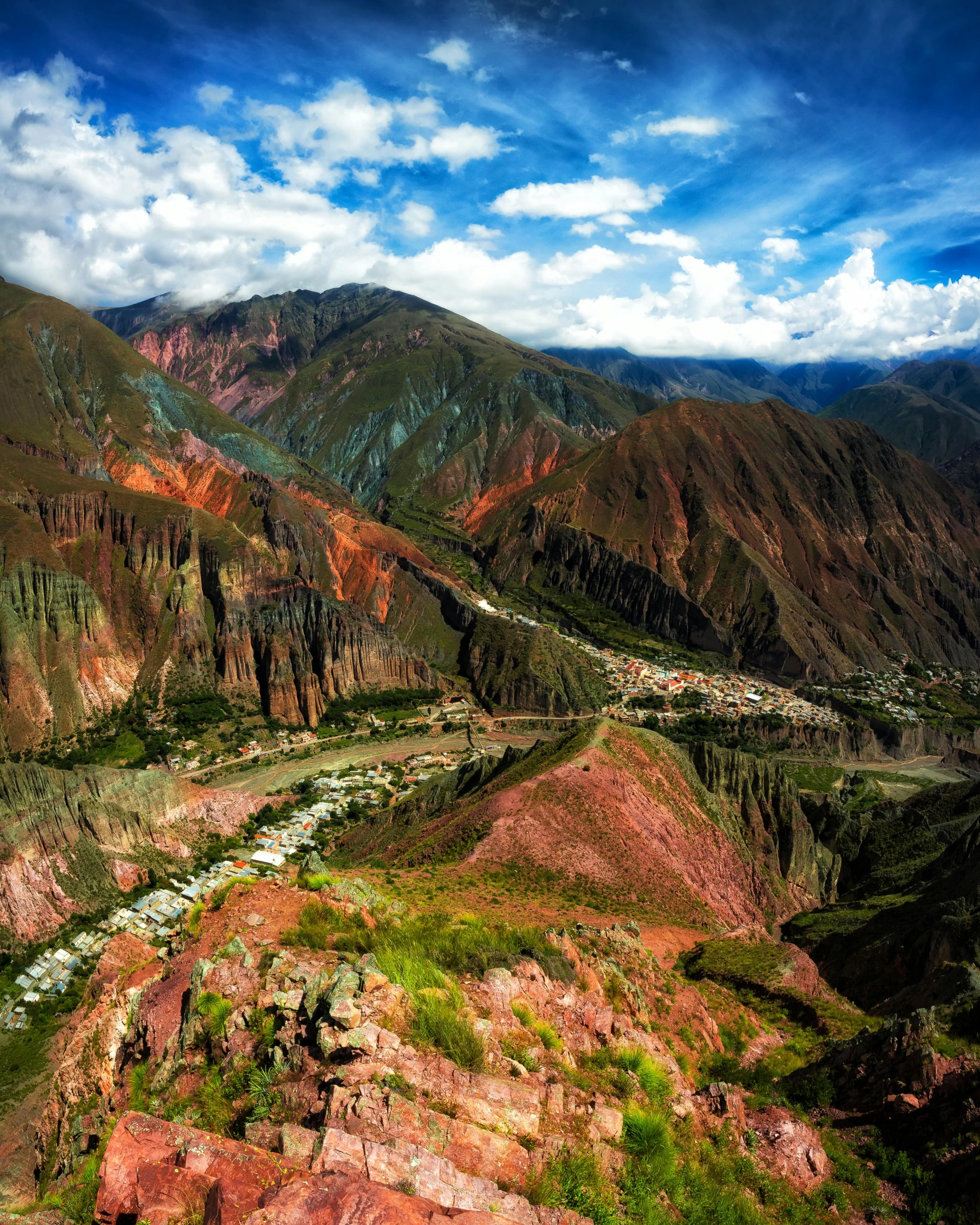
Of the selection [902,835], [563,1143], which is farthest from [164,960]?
[902,835]

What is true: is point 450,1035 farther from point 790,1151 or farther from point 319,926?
point 790,1151

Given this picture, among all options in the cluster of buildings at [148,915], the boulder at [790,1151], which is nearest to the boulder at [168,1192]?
the boulder at [790,1151]

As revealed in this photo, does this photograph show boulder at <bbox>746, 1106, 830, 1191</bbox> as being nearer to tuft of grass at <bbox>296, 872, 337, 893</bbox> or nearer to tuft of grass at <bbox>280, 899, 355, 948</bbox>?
tuft of grass at <bbox>280, 899, 355, 948</bbox>

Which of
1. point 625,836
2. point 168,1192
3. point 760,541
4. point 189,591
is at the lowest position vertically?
point 625,836

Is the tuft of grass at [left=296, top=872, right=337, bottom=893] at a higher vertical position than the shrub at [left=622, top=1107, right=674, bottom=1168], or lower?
higher

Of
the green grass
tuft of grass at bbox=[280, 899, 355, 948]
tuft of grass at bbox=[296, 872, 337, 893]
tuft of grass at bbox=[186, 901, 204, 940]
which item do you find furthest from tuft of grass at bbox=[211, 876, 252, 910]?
the green grass

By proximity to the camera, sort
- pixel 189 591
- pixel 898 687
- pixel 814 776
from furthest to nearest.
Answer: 1. pixel 898 687
2. pixel 189 591
3. pixel 814 776

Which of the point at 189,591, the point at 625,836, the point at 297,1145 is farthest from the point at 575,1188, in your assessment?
the point at 189,591

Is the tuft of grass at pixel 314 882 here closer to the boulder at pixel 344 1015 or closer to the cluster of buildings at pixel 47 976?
the boulder at pixel 344 1015

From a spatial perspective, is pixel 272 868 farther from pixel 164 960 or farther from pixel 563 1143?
pixel 563 1143
